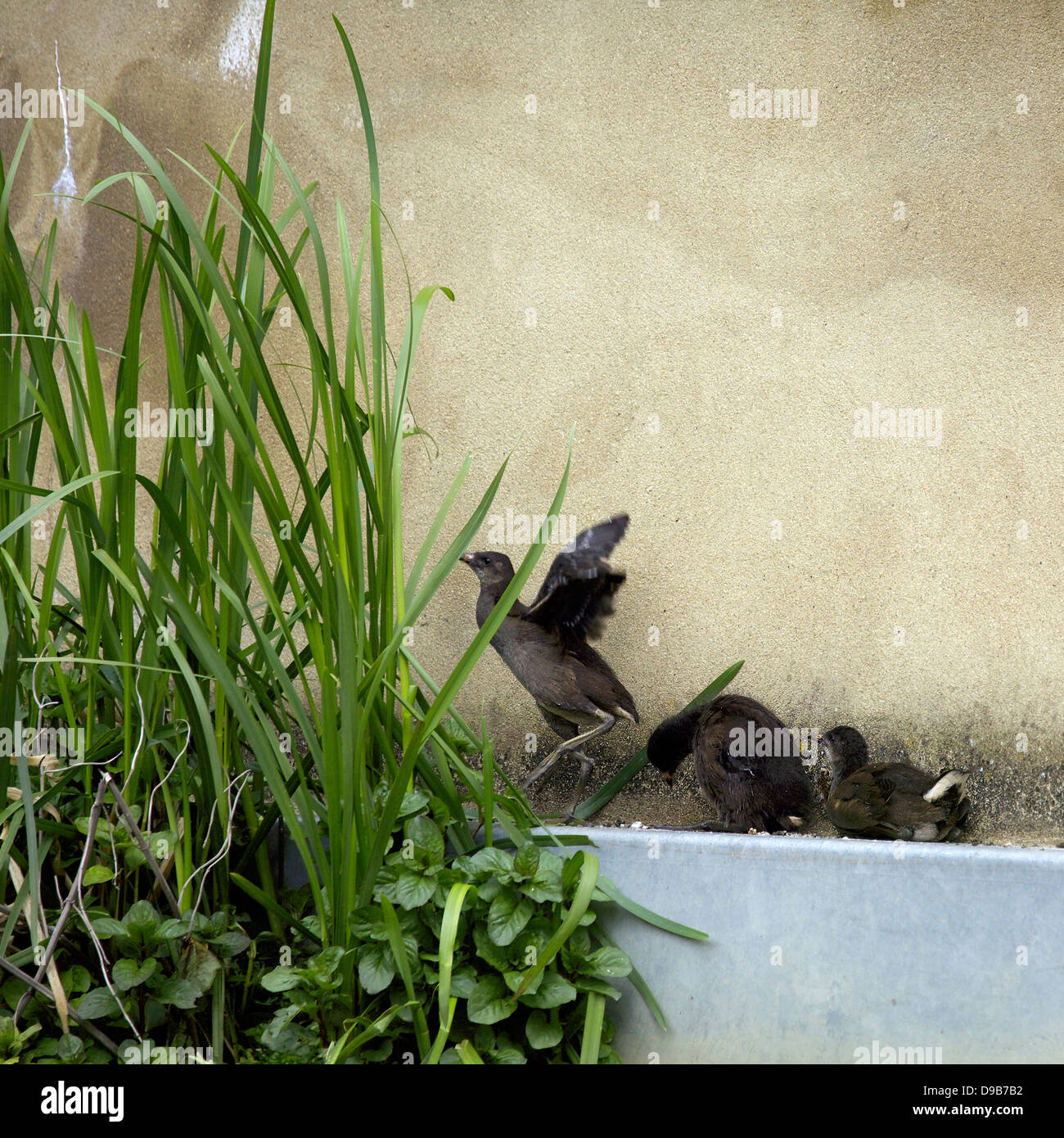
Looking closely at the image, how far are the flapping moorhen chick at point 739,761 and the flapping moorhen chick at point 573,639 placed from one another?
123mm

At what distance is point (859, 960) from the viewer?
4.84 ft

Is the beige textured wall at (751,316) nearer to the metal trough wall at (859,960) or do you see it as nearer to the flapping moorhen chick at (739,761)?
the flapping moorhen chick at (739,761)

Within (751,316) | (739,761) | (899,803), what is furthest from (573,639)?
(751,316)

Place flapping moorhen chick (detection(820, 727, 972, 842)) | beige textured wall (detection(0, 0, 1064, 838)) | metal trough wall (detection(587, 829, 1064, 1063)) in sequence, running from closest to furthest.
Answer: metal trough wall (detection(587, 829, 1064, 1063)) → flapping moorhen chick (detection(820, 727, 972, 842)) → beige textured wall (detection(0, 0, 1064, 838))

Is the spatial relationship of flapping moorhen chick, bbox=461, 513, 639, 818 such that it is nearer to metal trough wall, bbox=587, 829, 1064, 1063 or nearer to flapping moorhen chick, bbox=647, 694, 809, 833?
flapping moorhen chick, bbox=647, 694, 809, 833

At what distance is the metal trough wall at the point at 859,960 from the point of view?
143 centimetres

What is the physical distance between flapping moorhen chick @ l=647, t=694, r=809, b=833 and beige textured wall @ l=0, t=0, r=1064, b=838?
166 mm

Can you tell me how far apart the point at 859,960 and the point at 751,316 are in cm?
150

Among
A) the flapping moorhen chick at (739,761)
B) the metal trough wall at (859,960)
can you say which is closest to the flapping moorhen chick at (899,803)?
the flapping moorhen chick at (739,761)

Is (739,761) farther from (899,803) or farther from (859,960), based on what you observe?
(859,960)

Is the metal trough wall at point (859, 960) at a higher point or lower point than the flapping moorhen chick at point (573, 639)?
lower

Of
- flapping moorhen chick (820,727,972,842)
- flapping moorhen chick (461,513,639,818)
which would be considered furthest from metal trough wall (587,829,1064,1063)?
flapping moorhen chick (461,513,639,818)

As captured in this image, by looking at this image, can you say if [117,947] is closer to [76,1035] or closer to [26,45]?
[76,1035]

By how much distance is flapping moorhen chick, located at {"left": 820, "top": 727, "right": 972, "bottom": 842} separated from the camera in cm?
198
